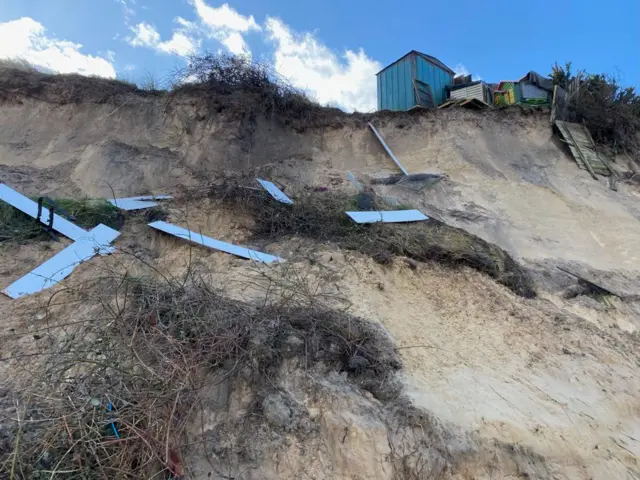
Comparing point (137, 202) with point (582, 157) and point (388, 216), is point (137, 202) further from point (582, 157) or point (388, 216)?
point (582, 157)

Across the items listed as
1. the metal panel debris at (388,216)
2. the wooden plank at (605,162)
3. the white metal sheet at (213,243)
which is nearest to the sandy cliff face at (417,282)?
the white metal sheet at (213,243)

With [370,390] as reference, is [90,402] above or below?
above

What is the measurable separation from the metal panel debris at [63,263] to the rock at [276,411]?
2.79 meters

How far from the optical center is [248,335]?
3.64m

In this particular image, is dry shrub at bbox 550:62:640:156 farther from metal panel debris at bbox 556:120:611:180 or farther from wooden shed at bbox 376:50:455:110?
wooden shed at bbox 376:50:455:110

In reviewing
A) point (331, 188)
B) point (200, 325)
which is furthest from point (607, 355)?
point (331, 188)

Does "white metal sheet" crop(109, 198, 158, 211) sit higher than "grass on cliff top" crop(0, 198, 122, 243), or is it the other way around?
"white metal sheet" crop(109, 198, 158, 211)

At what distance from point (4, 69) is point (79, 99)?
1.96m

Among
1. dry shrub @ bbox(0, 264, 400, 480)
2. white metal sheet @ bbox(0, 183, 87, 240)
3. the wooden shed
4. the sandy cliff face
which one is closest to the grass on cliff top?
white metal sheet @ bbox(0, 183, 87, 240)

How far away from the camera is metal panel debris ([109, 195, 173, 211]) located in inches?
251

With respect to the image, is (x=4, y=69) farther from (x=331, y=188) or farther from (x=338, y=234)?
(x=338, y=234)

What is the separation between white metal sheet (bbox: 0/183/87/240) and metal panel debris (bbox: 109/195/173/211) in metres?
0.81

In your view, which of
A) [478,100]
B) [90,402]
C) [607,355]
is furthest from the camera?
[478,100]

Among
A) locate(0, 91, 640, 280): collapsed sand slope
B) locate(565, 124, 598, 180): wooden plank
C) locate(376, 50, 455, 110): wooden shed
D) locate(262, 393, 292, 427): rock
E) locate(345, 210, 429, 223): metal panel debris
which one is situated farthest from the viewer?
locate(376, 50, 455, 110): wooden shed
